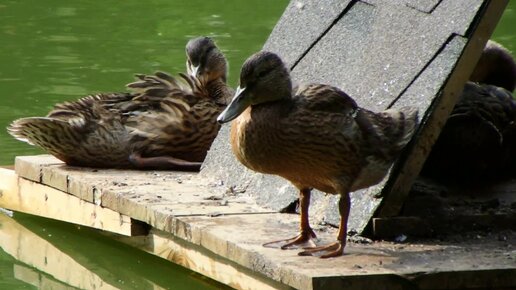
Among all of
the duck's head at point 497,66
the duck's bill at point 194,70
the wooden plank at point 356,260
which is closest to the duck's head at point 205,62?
the duck's bill at point 194,70

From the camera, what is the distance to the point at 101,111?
908 cm

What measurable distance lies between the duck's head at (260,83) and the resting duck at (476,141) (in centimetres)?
132

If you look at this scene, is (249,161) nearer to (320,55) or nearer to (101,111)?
(320,55)

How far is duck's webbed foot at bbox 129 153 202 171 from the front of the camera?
8.74 m

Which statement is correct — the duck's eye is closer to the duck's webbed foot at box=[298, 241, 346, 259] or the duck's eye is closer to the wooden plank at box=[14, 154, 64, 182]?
the duck's webbed foot at box=[298, 241, 346, 259]

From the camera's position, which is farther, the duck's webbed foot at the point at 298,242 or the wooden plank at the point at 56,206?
the wooden plank at the point at 56,206

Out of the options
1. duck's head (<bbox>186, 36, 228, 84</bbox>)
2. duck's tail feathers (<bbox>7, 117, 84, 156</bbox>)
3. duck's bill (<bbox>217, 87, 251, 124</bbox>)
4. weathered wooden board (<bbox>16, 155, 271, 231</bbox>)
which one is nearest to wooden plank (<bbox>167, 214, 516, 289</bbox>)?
weathered wooden board (<bbox>16, 155, 271, 231</bbox>)

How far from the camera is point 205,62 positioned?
959 centimetres

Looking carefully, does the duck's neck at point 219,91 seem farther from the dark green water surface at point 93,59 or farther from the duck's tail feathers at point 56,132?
the dark green water surface at point 93,59

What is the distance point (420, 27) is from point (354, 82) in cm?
47

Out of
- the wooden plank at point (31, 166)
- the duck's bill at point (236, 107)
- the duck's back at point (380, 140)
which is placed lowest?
the wooden plank at point (31, 166)

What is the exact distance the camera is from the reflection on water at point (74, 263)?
7844 mm

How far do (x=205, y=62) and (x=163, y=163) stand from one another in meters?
1.06

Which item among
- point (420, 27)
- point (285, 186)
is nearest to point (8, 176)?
point (285, 186)
